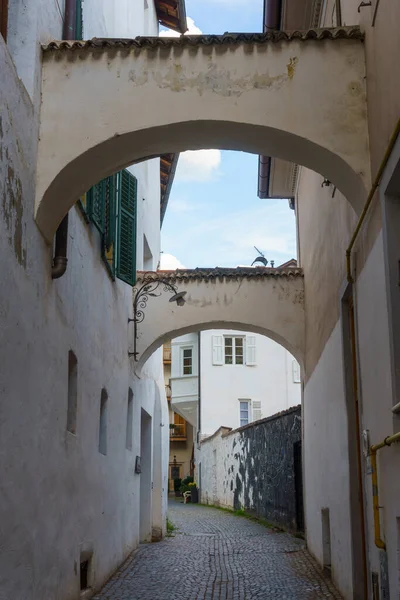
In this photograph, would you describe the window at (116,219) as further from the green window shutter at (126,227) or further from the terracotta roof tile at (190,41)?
the terracotta roof tile at (190,41)

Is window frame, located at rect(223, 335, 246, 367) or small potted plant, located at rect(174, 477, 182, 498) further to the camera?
small potted plant, located at rect(174, 477, 182, 498)

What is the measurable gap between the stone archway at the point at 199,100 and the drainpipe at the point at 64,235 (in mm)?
315

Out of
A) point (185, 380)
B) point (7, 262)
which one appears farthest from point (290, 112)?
point (185, 380)

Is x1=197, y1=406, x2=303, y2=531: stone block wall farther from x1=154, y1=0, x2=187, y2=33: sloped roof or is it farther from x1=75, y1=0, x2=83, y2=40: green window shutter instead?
x1=154, y1=0, x2=187, y2=33: sloped roof

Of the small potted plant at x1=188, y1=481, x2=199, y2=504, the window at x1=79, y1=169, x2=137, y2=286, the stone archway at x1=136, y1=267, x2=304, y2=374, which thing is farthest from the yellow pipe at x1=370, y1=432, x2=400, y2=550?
the small potted plant at x1=188, y1=481, x2=199, y2=504

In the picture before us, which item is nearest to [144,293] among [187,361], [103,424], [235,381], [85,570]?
[103,424]

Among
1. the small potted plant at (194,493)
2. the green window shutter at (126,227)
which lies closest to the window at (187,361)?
the small potted plant at (194,493)

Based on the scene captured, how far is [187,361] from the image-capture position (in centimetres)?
3728

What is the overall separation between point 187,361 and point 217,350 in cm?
203

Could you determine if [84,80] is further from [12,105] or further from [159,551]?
[159,551]

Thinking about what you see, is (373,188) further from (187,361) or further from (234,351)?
(187,361)

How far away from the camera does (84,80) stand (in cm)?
730

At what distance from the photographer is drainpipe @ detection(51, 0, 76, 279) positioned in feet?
24.0

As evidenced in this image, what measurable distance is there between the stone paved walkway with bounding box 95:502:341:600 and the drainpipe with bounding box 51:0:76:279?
4137 millimetres
